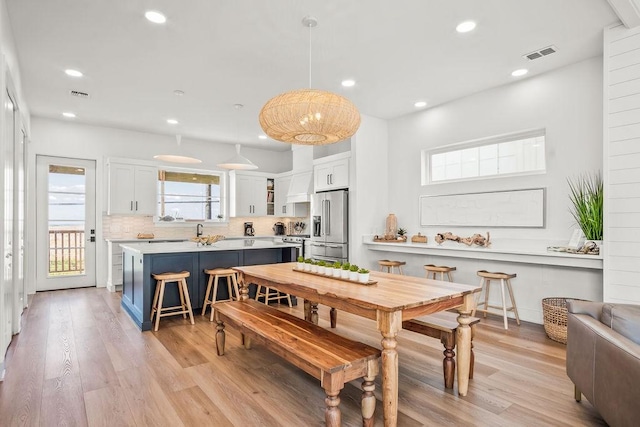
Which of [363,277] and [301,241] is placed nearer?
[363,277]

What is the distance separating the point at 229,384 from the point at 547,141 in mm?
4348

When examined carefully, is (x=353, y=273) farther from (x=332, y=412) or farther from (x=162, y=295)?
(x=162, y=295)

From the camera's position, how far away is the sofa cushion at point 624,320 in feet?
6.43

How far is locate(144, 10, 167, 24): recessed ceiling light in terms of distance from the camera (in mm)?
2973

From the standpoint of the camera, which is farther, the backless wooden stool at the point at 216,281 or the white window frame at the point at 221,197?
the white window frame at the point at 221,197

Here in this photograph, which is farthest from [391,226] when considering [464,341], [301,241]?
[464,341]

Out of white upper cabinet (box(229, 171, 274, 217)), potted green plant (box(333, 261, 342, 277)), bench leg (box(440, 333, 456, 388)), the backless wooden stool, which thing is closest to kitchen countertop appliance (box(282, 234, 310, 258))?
white upper cabinet (box(229, 171, 274, 217))

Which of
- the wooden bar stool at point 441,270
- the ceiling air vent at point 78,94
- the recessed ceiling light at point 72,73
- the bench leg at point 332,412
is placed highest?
the recessed ceiling light at point 72,73

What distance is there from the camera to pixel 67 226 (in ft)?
20.5

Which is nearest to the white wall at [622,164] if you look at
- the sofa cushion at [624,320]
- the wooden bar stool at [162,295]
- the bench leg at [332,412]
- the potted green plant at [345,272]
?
the sofa cushion at [624,320]

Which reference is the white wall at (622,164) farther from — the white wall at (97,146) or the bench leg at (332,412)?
the white wall at (97,146)

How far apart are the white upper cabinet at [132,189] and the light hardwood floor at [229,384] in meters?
2.92

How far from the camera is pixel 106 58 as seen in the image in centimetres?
381

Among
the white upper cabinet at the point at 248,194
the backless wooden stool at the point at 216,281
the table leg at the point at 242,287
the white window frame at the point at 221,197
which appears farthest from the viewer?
the white upper cabinet at the point at 248,194
